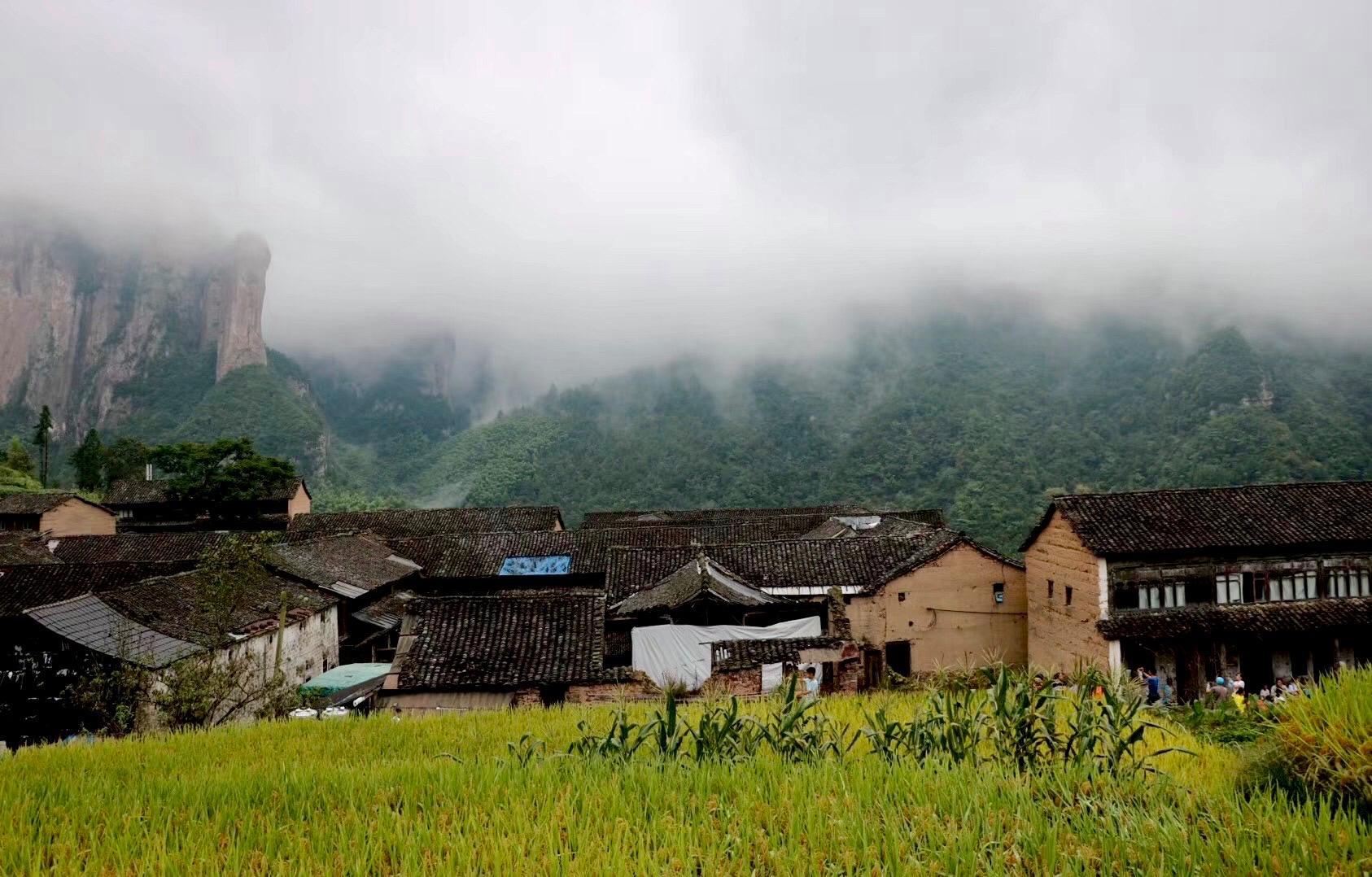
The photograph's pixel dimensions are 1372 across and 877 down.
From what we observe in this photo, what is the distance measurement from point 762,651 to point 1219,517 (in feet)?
50.3

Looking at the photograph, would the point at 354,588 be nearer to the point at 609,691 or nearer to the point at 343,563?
the point at 343,563

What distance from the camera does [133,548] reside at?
3822 centimetres

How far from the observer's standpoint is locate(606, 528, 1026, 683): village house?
2298 cm

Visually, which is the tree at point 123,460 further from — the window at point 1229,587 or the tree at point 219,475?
the window at point 1229,587

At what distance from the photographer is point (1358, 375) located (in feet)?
197

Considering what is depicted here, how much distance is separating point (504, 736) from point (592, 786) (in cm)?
405

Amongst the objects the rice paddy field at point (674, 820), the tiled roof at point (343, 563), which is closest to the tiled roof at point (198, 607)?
the tiled roof at point (343, 563)

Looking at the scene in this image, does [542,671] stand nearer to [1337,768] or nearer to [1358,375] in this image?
[1337,768]

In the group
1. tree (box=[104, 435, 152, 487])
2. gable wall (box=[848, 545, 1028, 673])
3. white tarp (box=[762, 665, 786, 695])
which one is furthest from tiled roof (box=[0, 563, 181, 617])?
tree (box=[104, 435, 152, 487])

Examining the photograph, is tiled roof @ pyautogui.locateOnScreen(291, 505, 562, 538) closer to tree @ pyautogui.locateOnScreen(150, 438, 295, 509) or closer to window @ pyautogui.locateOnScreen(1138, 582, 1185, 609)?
tree @ pyautogui.locateOnScreen(150, 438, 295, 509)

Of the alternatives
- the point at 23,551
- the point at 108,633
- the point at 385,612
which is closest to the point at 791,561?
the point at 385,612

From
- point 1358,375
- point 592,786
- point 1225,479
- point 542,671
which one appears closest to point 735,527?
point 542,671

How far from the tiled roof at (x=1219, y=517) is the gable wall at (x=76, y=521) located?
51.4 m

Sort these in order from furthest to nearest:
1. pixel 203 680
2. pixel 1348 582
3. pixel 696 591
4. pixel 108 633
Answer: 1. pixel 1348 582
2. pixel 696 591
3. pixel 108 633
4. pixel 203 680
